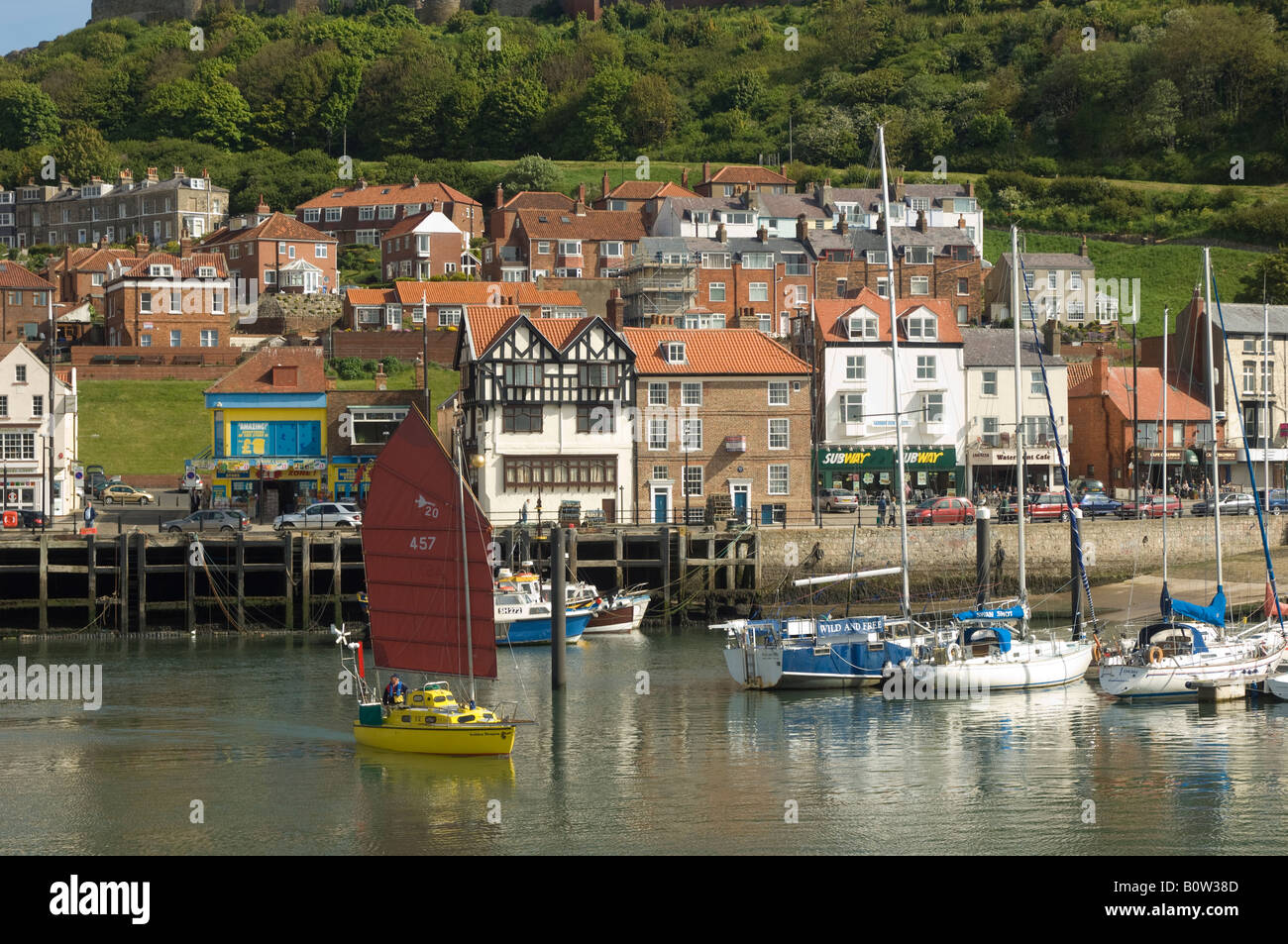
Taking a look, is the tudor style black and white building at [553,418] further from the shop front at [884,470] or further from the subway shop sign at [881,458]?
the shop front at [884,470]

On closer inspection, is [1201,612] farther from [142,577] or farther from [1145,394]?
[1145,394]

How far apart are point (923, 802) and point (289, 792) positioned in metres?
13.2

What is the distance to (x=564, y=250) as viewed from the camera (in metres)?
120

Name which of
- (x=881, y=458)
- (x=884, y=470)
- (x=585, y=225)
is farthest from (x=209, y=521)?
(x=585, y=225)

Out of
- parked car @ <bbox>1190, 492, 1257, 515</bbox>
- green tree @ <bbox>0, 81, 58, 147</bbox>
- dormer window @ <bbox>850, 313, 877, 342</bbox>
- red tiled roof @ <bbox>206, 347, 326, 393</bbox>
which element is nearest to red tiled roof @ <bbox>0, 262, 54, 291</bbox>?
red tiled roof @ <bbox>206, 347, 326, 393</bbox>

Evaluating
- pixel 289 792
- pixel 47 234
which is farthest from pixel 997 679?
pixel 47 234

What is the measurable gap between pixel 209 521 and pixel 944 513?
97.4 feet

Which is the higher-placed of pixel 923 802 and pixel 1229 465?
pixel 1229 465

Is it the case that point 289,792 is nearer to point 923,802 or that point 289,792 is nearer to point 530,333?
point 923,802

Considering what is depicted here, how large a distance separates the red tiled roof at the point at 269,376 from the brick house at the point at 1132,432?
38.9 metres

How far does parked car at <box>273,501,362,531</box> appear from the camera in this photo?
65.8 metres

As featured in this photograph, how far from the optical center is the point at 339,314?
11131 cm

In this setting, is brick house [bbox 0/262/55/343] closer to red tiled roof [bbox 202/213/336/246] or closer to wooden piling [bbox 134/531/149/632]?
red tiled roof [bbox 202/213/336/246]

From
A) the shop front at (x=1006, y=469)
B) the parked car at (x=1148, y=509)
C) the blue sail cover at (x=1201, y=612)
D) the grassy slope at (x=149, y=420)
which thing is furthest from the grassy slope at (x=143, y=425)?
the blue sail cover at (x=1201, y=612)
